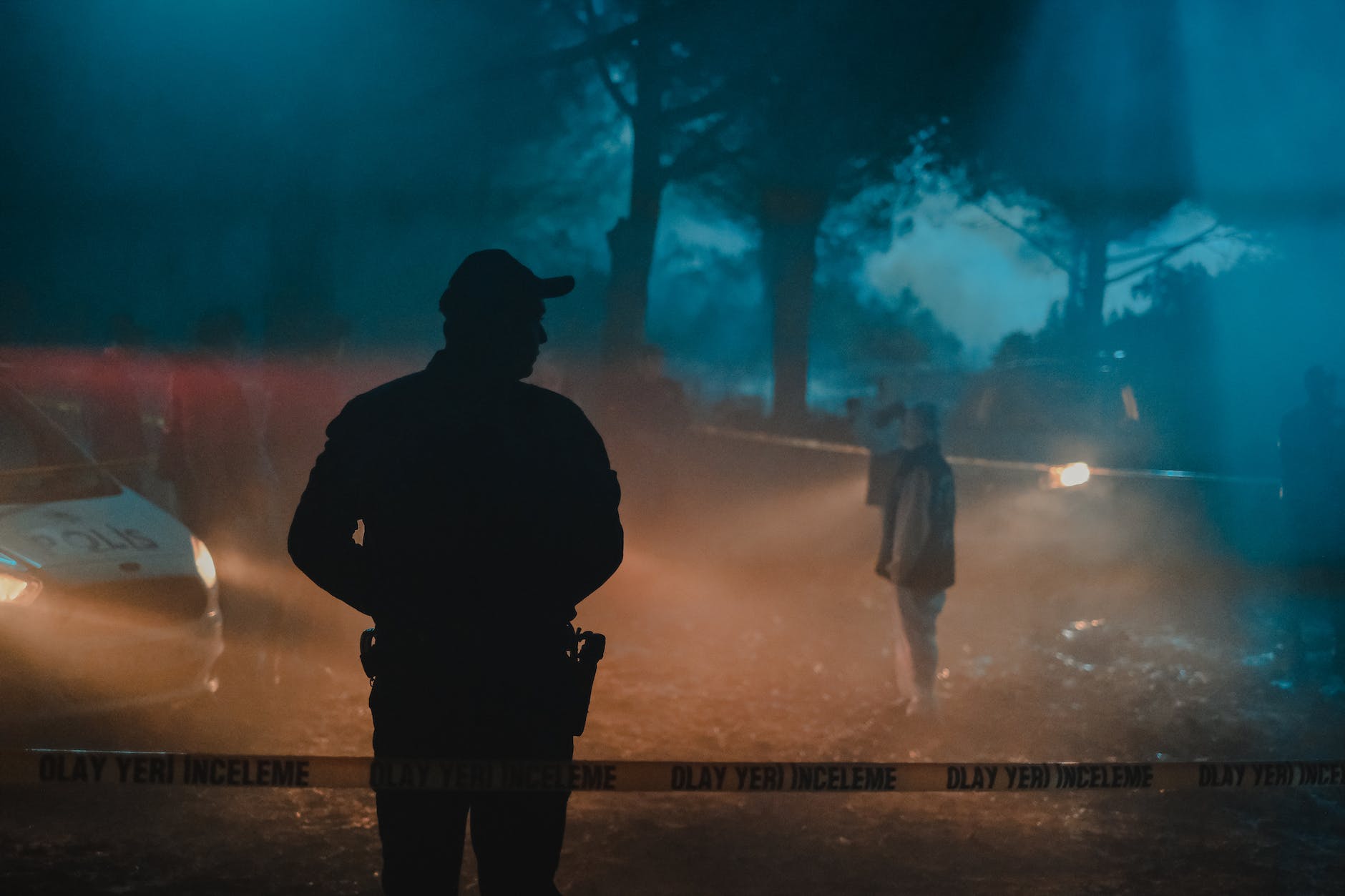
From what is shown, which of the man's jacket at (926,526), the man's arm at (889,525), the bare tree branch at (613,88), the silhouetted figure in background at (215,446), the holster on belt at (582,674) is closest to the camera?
the holster on belt at (582,674)

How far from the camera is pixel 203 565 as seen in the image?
17.7 feet

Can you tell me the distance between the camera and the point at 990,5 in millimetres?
13656

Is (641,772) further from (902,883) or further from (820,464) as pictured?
(820,464)

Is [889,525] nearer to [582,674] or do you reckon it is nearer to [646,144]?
[582,674]

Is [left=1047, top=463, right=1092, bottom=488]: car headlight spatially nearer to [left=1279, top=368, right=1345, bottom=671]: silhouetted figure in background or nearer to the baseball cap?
[left=1279, top=368, right=1345, bottom=671]: silhouetted figure in background

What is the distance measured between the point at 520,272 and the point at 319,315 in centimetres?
673

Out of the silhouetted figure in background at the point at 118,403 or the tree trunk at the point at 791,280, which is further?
the tree trunk at the point at 791,280

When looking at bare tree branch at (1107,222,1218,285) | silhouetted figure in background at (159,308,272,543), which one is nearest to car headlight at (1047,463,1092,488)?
silhouetted figure in background at (159,308,272,543)

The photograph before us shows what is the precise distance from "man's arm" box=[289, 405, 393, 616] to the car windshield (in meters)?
3.35

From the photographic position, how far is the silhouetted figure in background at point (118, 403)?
9023mm

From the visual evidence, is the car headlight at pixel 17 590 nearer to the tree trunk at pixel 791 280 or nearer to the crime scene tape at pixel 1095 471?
the crime scene tape at pixel 1095 471

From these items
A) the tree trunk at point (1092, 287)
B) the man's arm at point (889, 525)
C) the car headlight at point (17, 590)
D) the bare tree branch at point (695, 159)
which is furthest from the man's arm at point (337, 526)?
the tree trunk at point (1092, 287)

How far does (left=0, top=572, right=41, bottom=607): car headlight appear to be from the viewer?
14.6ft

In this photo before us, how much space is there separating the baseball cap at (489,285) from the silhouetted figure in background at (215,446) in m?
4.98
